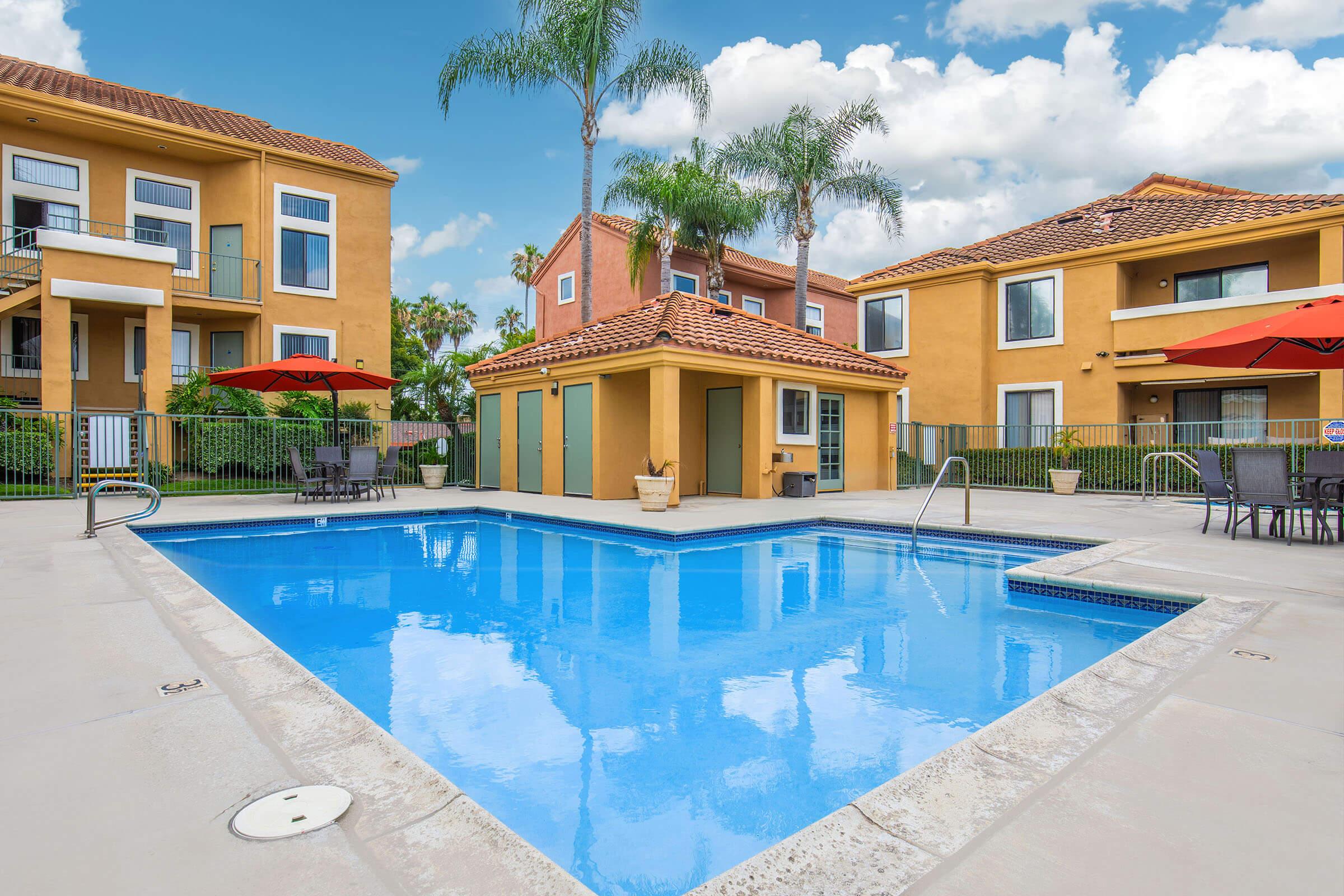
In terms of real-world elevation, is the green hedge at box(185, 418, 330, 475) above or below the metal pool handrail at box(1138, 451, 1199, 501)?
above

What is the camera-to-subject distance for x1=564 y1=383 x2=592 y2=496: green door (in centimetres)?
1413

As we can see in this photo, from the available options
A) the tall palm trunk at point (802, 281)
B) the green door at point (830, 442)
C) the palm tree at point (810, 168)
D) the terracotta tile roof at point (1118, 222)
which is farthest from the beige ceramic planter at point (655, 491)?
the terracotta tile roof at point (1118, 222)

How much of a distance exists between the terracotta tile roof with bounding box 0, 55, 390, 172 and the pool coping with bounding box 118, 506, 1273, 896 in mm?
19857

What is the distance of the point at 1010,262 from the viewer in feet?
65.3

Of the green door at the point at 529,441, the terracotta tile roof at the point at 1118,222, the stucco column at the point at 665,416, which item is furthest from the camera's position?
the terracotta tile roof at the point at 1118,222

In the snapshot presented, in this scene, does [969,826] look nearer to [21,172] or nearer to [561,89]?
[561,89]

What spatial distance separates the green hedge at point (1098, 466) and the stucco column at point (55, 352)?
21212 mm

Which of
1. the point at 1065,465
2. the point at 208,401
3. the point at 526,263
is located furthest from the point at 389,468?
the point at 526,263

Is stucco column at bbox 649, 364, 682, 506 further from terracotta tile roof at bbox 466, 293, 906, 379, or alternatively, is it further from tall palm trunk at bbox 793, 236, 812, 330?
tall palm trunk at bbox 793, 236, 812, 330

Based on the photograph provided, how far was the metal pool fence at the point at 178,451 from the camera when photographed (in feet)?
43.5

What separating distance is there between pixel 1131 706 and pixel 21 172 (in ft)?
77.9

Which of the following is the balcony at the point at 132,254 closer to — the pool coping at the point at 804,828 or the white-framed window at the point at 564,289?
the white-framed window at the point at 564,289

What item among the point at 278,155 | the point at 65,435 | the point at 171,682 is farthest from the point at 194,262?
the point at 171,682

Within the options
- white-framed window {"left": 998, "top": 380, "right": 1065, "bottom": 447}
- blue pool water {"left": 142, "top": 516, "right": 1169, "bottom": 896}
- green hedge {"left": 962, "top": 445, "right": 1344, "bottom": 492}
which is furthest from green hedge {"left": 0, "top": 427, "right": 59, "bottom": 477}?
white-framed window {"left": 998, "top": 380, "right": 1065, "bottom": 447}
